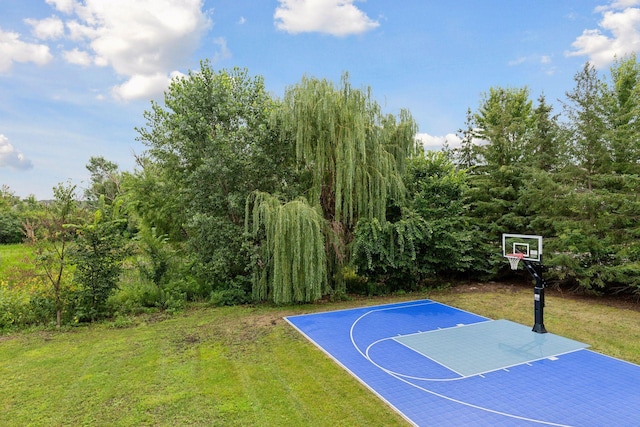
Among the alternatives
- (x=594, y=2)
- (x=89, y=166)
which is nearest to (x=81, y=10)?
(x=594, y=2)

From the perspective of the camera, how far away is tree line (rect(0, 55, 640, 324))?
8.43 m

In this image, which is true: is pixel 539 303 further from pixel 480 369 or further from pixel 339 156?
pixel 339 156

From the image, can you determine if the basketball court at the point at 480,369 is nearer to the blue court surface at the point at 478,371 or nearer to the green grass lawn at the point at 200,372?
the blue court surface at the point at 478,371

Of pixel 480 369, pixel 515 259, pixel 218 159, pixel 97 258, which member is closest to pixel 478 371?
pixel 480 369

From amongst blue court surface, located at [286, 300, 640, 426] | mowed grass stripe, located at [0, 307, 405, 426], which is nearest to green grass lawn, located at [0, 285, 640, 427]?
mowed grass stripe, located at [0, 307, 405, 426]

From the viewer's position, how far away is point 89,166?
3816 centimetres

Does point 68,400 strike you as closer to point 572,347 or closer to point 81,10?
point 572,347

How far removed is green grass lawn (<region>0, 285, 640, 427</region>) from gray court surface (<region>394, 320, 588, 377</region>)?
74 cm

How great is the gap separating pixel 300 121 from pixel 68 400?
284 inches

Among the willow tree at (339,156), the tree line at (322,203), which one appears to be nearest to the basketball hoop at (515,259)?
the tree line at (322,203)

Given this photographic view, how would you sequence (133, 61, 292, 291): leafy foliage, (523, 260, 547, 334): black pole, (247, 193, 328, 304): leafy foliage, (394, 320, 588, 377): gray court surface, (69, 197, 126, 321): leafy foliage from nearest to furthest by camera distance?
(394, 320, 588, 377): gray court surface
(523, 260, 547, 334): black pole
(69, 197, 126, 321): leafy foliage
(247, 193, 328, 304): leafy foliage
(133, 61, 292, 291): leafy foliage

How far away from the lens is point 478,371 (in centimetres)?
519

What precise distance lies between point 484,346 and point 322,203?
5.34 metres

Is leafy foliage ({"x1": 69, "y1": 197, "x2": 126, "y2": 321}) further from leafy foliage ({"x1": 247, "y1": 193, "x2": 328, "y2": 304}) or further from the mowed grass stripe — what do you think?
leafy foliage ({"x1": 247, "y1": 193, "x2": 328, "y2": 304})
